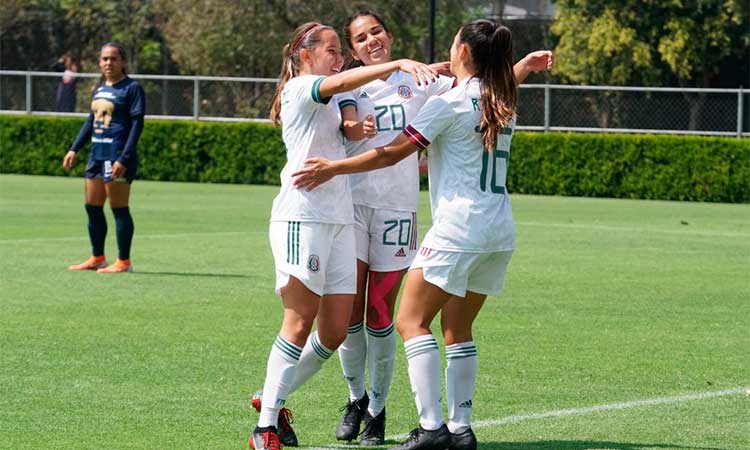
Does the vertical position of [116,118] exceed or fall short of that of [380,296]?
it exceeds it

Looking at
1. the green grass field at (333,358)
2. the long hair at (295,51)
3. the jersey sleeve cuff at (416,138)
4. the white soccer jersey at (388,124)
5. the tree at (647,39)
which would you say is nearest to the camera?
the jersey sleeve cuff at (416,138)

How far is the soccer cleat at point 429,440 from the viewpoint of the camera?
6.63 meters

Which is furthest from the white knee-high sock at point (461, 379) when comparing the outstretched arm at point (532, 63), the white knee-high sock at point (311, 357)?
the outstretched arm at point (532, 63)

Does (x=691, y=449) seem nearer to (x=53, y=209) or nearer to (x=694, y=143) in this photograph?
(x=53, y=209)

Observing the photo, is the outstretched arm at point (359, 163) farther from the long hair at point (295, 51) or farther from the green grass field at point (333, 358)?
the green grass field at point (333, 358)

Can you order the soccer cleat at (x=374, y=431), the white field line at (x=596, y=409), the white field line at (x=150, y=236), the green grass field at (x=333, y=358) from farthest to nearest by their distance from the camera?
the white field line at (x=150, y=236), the white field line at (x=596, y=409), the green grass field at (x=333, y=358), the soccer cleat at (x=374, y=431)

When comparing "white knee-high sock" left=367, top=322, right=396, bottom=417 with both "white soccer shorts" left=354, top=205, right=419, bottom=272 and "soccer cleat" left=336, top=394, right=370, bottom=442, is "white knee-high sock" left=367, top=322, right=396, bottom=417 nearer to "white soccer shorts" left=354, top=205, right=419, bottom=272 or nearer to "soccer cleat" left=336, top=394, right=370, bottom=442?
"soccer cleat" left=336, top=394, right=370, bottom=442

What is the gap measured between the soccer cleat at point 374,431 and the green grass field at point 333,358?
0.17m

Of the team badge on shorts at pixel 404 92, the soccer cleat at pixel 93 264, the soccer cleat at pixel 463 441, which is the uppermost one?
the team badge on shorts at pixel 404 92

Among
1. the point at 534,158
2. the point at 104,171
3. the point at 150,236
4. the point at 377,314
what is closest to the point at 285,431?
the point at 377,314

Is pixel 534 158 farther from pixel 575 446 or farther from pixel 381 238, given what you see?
pixel 575 446

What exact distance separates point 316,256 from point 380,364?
2.93ft

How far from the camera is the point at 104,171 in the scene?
1440cm

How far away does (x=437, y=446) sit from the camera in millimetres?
6648
